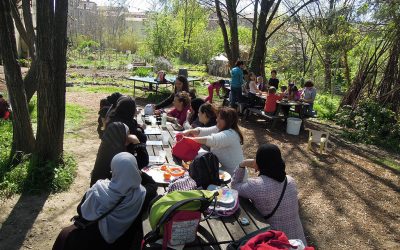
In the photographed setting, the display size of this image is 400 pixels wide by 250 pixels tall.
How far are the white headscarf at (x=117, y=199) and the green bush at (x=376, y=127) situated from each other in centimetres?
763

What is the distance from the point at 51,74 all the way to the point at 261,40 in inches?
338

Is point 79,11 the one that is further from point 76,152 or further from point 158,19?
point 76,152

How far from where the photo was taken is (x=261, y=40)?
12.0 metres

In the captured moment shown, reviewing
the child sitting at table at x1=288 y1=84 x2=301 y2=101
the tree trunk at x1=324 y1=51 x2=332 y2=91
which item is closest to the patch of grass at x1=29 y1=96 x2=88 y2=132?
the child sitting at table at x1=288 y1=84 x2=301 y2=101

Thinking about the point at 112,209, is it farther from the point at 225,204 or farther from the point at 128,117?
the point at 128,117

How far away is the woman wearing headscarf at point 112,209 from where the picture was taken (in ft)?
8.70

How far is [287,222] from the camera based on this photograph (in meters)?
2.89

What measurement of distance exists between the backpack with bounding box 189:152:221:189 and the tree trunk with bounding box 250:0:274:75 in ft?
31.5

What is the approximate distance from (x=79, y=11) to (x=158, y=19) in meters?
22.2

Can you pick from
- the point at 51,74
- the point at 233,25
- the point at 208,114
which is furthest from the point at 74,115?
the point at 233,25

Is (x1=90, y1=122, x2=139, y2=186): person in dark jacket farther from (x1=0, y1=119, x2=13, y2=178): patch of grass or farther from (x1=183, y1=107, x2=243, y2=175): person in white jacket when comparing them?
(x1=0, y1=119, x2=13, y2=178): patch of grass

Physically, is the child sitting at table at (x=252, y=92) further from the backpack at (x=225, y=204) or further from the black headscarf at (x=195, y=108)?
the backpack at (x=225, y=204)

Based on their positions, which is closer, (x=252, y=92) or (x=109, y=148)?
(x=109, y=148)

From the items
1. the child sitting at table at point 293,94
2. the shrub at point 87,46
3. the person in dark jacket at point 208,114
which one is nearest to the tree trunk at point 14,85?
the person in dark jacket at point 208,114
